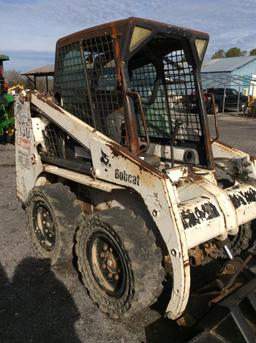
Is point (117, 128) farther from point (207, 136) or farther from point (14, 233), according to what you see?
point (14, 233)

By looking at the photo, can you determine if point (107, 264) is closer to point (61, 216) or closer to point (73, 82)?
point (61, 216)

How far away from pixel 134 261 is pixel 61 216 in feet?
3.86

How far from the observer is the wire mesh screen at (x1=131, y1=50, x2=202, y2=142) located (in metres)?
4.10

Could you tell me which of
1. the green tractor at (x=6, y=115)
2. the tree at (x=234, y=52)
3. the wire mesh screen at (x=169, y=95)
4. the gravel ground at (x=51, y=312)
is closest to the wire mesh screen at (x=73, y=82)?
the wire mesh screen at (x=169, y=95)

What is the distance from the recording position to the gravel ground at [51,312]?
120 inches

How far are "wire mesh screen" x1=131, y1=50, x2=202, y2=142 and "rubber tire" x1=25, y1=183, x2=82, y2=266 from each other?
121 centimetres

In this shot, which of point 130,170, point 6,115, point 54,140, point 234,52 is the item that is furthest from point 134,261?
point 234,52

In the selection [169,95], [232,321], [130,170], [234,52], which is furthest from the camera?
[234,52]

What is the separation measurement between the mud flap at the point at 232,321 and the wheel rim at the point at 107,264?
72 centimetres

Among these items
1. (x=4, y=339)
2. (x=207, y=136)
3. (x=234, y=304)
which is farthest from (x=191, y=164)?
(x=4, y=339)

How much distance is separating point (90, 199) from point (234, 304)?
78.3 inches

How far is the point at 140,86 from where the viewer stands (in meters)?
Result: 4.38

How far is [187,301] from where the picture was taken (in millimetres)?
2855

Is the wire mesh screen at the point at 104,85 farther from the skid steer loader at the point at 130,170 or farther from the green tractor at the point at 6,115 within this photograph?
the green tractor at the point at 6,115
